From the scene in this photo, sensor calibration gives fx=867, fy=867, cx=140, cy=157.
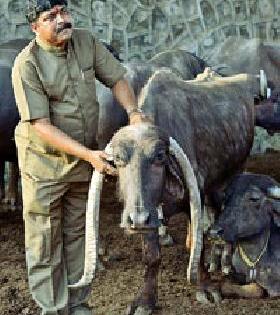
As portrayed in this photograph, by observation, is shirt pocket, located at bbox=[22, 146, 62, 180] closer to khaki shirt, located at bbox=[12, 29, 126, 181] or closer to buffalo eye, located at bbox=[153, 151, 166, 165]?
khaki shirt, located at bbox=[12, 29, 126, 181]

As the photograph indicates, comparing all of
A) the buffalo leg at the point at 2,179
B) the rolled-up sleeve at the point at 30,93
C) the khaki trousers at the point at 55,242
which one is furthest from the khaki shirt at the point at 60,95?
the buffalo leg at the point at 2,179

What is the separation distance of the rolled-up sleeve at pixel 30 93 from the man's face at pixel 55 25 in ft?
0.65

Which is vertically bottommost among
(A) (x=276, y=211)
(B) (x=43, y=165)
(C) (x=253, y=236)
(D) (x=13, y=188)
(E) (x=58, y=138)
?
(D) (x=13, y=188)

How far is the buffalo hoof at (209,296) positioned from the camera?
6020 millimetres

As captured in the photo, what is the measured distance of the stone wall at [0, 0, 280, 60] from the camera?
11.6m

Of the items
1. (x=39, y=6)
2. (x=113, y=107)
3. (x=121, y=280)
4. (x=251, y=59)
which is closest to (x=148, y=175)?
(x=39, y=6)

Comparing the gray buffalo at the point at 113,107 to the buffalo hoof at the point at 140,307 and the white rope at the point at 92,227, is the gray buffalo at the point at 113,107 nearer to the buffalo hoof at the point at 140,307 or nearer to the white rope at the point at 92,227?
the buffalo hoof at the point at 140,307

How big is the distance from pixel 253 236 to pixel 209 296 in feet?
1.71

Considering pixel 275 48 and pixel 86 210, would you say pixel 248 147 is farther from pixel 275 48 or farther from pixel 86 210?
pixel 275 48

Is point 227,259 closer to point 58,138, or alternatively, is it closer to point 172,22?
point 58,138

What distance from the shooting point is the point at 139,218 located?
4.71 m

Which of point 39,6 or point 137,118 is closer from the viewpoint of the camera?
point 39,6

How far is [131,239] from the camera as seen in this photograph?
297 inches

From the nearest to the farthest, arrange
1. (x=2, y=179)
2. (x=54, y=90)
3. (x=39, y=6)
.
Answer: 1. (x=39, y=6)
2. (x=54, y=90)
3. (x=2, y=179)
